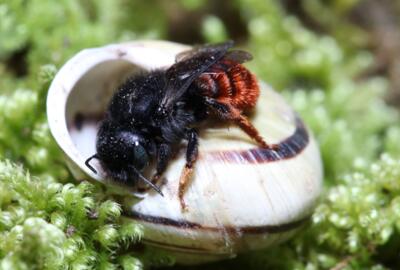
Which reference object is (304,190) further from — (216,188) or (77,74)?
(77,74)

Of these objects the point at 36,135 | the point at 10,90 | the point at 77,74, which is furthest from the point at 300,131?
the point at 10,90

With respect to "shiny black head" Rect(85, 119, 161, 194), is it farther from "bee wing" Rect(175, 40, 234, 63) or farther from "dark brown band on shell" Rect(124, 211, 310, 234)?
"bee wing" Rect(175, 40, 234, 63)

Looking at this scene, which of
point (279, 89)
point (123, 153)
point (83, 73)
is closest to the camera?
point (123, 153)

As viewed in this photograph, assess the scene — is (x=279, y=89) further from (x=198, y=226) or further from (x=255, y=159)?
(x=198, y=226)

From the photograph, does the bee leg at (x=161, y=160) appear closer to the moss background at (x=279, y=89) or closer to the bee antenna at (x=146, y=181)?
the bee antenna at (x=146, y=181)

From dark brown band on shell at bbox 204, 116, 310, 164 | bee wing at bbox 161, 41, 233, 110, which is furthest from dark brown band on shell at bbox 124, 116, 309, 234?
bee wing at bbox 161, 41, 233, 110

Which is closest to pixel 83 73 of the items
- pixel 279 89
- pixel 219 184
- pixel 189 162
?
pixel 189 162
